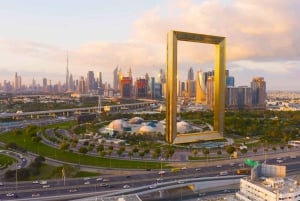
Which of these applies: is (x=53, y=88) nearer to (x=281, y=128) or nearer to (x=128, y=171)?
(x=281, y=128)

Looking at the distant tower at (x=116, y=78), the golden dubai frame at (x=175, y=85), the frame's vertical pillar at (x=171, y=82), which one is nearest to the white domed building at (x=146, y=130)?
the golden dubai frame at (x=175, y=85)

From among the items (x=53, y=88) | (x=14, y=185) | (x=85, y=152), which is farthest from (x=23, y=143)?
(x=53, y=88)

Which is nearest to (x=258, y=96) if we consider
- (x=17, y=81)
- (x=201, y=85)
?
(x=201, y=85)

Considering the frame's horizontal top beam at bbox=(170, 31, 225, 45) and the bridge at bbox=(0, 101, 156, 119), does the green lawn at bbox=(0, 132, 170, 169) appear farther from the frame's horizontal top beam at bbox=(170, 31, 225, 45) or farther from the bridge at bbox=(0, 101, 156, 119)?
the bridge at bbox=(0, 101, 156, 119)

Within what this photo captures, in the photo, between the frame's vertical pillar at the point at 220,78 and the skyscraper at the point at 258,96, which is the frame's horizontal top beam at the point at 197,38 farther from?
the skyscraper at the point at 258,96

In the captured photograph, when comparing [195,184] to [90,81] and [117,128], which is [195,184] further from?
[90,81]

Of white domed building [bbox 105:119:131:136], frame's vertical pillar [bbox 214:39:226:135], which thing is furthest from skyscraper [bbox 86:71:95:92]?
frame's vertical pillar [bbox 214:39:226:135]
